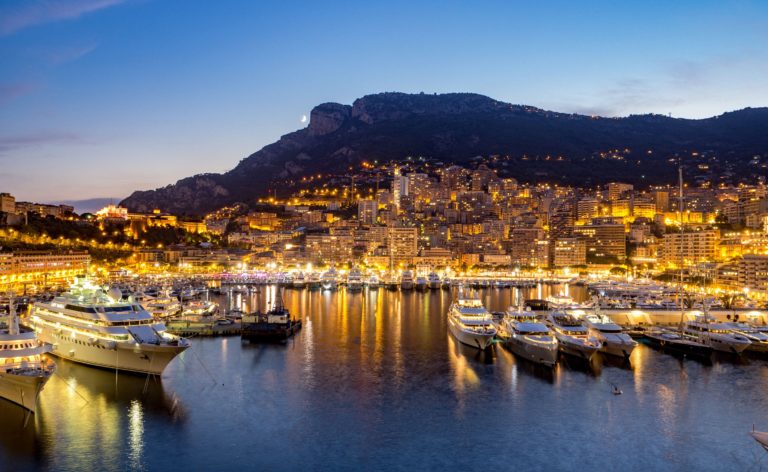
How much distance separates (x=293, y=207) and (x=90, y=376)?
122874 mm

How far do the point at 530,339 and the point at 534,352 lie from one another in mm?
679

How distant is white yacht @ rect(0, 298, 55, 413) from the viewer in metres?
19.3

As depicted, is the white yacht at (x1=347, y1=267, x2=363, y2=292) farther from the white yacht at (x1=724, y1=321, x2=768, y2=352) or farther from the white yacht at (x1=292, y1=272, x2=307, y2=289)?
the white yacht at (x1=724, y1=321, x2=768, y2=352)

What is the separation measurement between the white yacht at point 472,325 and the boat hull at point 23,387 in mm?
19627

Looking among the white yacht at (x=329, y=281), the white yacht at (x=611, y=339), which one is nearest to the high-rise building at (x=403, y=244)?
the white yacht at (x=329, y=281)

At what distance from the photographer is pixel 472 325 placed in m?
32.3

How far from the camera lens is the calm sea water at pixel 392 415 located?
1717 cm

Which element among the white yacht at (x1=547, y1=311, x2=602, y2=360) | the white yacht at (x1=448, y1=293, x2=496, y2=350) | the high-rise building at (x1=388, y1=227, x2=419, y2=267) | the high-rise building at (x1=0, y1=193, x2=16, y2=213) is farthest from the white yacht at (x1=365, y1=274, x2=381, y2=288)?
the high-rise building at (x1=0, y1=193, x2=16, y2=213)

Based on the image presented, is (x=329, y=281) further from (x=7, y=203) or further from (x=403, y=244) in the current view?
(x=7, y=203)

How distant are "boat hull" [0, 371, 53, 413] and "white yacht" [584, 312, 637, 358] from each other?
79.1 feet

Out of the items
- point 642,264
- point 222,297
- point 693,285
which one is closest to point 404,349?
point 222,297

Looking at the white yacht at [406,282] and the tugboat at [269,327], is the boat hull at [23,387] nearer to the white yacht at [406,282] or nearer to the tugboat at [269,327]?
the tugboat at [269,327]

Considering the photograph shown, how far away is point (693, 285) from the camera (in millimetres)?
67062

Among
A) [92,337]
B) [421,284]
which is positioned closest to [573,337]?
[92,337]
